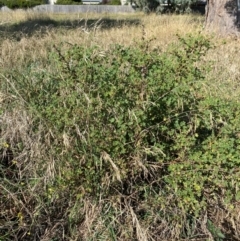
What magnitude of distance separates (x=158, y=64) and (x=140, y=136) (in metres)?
0.79

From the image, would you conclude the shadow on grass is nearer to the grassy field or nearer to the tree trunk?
the grassy field

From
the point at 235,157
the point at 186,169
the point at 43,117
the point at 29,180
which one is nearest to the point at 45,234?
the point at 29,180

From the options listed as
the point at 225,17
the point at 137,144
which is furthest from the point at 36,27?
the point at 137,144

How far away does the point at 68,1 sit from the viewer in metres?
38.6

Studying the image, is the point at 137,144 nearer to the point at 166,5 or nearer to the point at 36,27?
the point at 36,27

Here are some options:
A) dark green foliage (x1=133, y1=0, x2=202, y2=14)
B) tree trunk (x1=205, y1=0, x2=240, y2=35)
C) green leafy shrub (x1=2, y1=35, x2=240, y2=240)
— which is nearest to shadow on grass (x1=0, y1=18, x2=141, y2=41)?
green leafy shrub (x1=2, y1=35, x2=240, y2=240)

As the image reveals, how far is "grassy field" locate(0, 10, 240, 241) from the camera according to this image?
2.79m

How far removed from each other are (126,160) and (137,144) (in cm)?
16

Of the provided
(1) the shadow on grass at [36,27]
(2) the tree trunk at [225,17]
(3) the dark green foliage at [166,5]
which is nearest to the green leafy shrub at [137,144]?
(1) the shadow on grass at [36,27]

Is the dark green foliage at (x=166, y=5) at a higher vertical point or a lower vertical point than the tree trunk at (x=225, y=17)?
lower

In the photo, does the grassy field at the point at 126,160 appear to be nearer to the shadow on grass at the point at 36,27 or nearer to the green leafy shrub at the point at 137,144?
the green leafy shrub at the point at 137,144

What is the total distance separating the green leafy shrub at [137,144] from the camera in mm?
2797

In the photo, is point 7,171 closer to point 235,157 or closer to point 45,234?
point 45,234

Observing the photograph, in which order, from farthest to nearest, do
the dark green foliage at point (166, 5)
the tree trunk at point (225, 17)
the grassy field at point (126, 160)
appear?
the dark green foliage at point (166, 5) < the tree trunk at point (225, 17) < the grassy field at point (126, 160)
